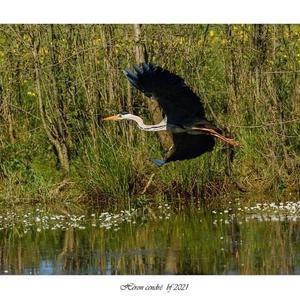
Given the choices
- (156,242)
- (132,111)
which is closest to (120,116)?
(132,111)

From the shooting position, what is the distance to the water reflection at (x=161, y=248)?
764cm

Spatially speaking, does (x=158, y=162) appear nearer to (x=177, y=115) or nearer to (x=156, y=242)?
(x=177, y=115)

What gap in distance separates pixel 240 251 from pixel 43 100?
2.52m

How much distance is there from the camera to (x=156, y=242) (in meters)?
8.30

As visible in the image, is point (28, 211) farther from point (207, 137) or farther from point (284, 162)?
point (284, 162)

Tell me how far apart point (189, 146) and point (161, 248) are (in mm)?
1342

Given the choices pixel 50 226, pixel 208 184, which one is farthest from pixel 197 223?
pixel 50 226

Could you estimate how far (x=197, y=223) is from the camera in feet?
29.2

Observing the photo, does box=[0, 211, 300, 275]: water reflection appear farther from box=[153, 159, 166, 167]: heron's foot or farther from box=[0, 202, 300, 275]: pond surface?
box=[153, 159, 166, 167]: heron's foot

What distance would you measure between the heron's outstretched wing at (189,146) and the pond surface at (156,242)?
→ 1.47 ft

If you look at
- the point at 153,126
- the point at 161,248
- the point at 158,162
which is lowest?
the point at 161,248

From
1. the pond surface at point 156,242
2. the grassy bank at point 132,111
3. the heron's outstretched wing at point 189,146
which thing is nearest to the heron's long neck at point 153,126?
the heron's outstretched wing at point 189,146

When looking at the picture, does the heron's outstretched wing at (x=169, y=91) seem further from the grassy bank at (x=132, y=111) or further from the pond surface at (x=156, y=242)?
the pond surface at (x=156, y=242)

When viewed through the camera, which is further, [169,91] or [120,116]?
[120,116]
